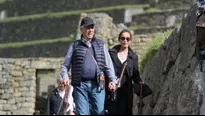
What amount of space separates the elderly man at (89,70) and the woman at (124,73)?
313 millimetres

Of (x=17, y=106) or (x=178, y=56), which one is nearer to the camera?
(x=178, y=56)

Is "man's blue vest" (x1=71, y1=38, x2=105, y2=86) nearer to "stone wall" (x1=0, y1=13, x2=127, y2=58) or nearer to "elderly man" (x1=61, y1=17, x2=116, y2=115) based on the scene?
"elderly man" (x1=61, y1=17, x2=116, y2=115)

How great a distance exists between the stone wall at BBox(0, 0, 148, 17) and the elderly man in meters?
27.5

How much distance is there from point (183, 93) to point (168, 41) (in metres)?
2.43

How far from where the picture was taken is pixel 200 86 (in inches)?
306

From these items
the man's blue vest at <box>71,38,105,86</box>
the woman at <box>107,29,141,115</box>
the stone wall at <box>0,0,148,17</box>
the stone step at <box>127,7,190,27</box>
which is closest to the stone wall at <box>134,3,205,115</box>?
the woman at <box>107,29,141,115</box>

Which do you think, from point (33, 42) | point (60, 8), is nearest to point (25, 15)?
point (60, 8)

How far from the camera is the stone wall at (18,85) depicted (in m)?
17.4

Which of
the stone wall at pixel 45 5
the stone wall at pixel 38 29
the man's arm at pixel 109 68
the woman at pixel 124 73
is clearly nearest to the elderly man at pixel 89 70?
the man's arm at pixel 109 68

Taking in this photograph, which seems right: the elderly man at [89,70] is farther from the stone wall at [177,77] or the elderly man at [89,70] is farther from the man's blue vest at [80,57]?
the stone wall at [177,77]

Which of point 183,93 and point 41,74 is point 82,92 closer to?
point 183,93

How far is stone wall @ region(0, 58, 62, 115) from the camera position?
17.4m

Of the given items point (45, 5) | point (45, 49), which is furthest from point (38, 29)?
point (45, 5)

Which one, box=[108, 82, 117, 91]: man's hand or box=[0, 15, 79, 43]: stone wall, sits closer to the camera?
box=[108, 82, 117, 91]: man's hand
